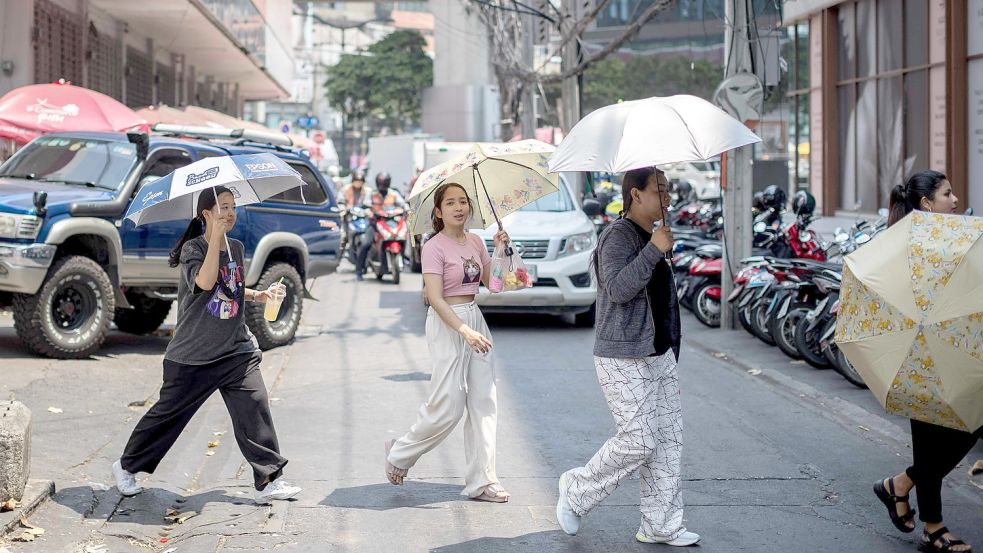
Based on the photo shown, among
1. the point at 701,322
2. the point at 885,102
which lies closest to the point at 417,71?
the point at 885,102

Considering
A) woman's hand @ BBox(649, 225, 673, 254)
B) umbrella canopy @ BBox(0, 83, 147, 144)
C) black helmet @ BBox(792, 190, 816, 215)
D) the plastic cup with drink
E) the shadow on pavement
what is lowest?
the shadow on pavement

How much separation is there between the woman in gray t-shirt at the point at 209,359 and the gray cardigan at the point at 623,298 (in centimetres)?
183

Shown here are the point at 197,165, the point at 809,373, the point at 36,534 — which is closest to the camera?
the point at 36,534

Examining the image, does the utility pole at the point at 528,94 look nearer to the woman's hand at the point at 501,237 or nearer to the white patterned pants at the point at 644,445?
the woman's hand at the point at 501,237

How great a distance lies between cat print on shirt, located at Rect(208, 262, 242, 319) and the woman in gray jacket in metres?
1.87

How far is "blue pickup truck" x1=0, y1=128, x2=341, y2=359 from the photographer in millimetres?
10531

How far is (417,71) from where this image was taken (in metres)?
69.5

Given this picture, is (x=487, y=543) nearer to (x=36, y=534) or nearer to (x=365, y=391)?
(x=36, y=534)

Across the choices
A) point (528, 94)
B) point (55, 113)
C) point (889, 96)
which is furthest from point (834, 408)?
point (528, 94)

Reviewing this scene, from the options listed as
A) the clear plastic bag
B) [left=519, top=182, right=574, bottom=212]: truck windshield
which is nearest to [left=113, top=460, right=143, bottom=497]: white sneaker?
the clear plastic bag

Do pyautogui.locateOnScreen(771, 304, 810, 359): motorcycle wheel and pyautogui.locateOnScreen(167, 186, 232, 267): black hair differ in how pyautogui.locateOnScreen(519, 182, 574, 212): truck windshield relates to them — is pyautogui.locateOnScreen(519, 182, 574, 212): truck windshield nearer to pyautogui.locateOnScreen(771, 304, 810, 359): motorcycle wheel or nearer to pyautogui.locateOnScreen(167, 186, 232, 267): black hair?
pyautogui.locateOnScreen(771, 304, 810, 359): motorcycle wheel

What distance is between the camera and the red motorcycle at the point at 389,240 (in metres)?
20.2

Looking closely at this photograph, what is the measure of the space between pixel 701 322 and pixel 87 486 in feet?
30.6

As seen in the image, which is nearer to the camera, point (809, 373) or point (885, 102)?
point (809, 373)
